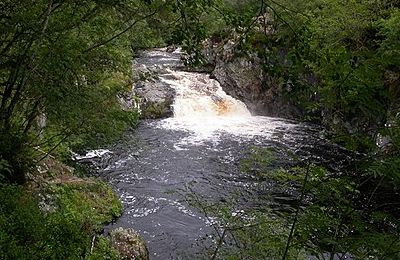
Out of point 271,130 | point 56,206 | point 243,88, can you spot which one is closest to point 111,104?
point 56,206

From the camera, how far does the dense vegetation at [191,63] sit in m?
3.04

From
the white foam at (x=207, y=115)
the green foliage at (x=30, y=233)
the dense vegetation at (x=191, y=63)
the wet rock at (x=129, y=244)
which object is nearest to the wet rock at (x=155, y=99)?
the white foam at (x=207, y=115)

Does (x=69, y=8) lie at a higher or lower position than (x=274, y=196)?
higher

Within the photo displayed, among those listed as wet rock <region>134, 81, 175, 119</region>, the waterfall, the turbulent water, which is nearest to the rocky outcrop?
the waterfall

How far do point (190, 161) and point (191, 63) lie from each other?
981 cm

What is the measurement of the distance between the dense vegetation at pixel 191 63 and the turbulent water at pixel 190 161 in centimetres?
134

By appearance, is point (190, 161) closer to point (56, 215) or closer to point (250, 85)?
point (56, 215)

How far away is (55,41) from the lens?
14.5ft

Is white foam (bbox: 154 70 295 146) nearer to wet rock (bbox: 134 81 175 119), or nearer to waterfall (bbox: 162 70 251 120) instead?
waterfall (bbox: 162 70 251 120)

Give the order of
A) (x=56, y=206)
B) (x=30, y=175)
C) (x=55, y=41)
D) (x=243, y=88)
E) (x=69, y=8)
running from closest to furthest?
(x=55, y=41) → (x=69, y=8) → (x=30, y=175) → (x=56, y=206) → (x=243, y=88)

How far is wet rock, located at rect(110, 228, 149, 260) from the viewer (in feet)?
25.5

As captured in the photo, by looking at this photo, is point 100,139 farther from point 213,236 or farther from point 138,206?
point 138,206

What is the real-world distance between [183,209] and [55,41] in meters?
6.26

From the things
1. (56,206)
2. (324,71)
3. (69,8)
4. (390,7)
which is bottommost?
(56,206)
